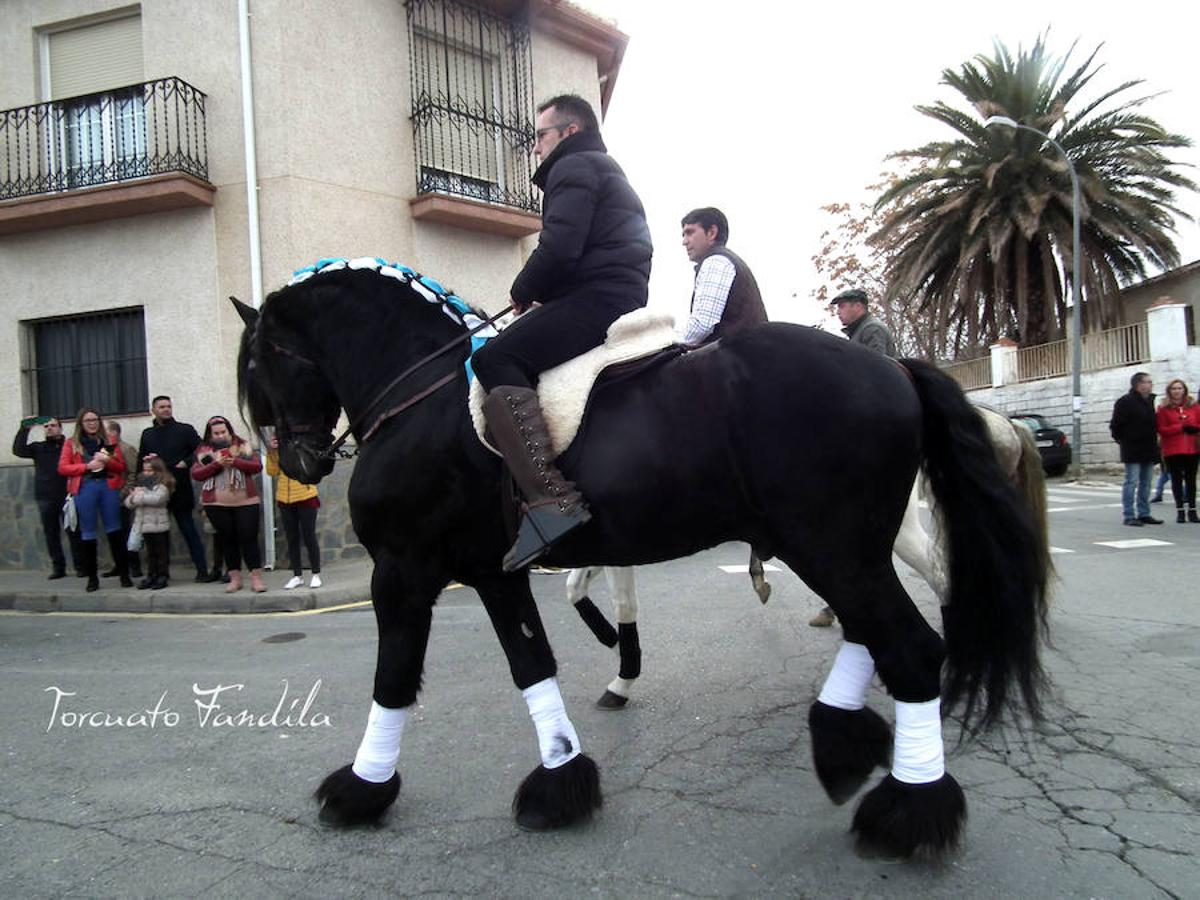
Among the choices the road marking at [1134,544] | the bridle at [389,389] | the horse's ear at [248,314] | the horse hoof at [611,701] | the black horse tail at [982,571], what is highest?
the horse's ear at [248,314]

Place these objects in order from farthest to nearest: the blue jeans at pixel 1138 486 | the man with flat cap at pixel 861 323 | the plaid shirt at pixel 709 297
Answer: the blue jeans at pixel 1138 486
the man with flat cap at pixel 861 323
the plaid shirt at pixel 709 297

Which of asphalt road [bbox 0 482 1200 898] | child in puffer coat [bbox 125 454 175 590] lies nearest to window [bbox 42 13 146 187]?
child in puffer coat [bbox 125 454 175 590]

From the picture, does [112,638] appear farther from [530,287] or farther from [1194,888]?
[1194,888]

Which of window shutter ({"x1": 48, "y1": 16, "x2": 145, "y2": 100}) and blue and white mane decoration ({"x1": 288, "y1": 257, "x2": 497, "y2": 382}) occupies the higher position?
window shutter ({"x1": 48, "y1": 16, "x2": 145, "y2": 100})

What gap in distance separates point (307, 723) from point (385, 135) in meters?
9.22

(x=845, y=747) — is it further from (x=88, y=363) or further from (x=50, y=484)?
(x=88, y=363)

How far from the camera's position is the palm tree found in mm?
20391

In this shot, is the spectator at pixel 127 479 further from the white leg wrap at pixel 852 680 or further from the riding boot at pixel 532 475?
the white leg wrap at pixel 852 680

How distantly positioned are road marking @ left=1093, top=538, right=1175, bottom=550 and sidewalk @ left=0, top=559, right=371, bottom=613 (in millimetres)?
8077

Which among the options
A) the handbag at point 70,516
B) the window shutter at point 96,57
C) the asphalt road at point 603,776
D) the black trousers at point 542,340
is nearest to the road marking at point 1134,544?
the asphalt road at point 603,776

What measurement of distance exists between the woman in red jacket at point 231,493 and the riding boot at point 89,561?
142 cm

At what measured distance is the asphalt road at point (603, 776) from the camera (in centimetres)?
242

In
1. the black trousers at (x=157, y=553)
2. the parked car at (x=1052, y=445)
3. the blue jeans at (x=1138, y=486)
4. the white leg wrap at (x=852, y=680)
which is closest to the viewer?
the white leg wrap at (x=852, y=680)

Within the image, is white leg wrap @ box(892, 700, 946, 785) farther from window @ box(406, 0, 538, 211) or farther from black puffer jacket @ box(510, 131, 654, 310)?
window @ box(406, 0, 538, 211)
